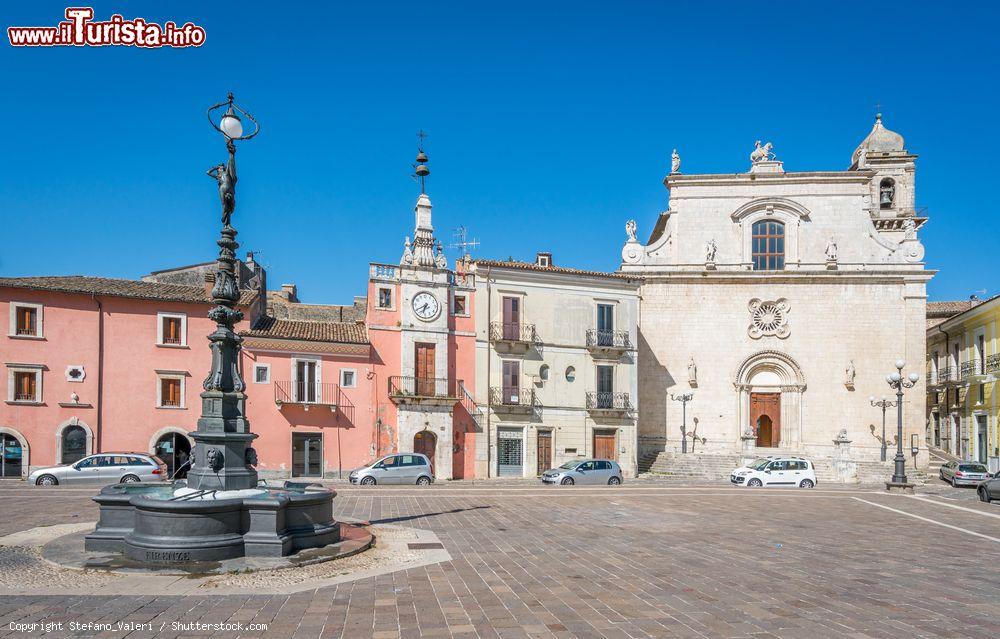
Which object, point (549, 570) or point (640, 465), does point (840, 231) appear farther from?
point (549, 570)

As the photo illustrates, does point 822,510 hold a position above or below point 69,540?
below

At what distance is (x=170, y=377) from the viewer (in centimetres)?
3216

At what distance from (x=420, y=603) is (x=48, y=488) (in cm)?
2032

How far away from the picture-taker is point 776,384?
1699 inches

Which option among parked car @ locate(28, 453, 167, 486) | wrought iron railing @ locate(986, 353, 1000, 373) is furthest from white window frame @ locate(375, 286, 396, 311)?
wrought iron railing @ locate(986, 353, 1000, 373)

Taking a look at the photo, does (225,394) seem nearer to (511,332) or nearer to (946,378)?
(511,332)

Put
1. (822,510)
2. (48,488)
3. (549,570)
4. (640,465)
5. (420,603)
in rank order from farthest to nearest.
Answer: (640,465), (48,488), (822,510), (549,570), (420,603)

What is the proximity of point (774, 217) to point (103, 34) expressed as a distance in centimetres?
3794

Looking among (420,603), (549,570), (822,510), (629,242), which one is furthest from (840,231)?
(420,603)

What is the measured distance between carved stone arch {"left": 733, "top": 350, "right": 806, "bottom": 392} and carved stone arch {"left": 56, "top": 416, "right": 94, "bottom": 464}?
3377 centimetres

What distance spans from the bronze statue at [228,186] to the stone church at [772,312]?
33.0 metres

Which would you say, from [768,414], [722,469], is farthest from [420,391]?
[768,414]

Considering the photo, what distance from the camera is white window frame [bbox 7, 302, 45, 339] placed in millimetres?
30484

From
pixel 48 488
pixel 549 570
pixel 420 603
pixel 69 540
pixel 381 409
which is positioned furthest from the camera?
pixel 381 409
